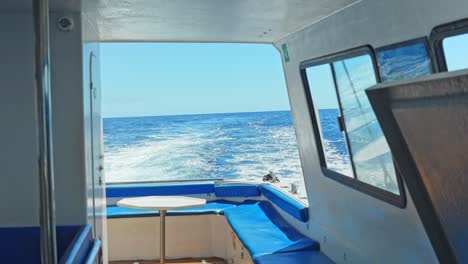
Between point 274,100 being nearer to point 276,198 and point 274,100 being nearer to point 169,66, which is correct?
point 169,66

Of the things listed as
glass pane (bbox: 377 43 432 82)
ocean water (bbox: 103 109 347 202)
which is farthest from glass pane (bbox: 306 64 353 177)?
ocean water (bbox: 103 109 347 202)

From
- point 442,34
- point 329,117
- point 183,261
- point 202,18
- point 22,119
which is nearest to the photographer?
point 442,34

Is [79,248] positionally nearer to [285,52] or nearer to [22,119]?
[22,119]

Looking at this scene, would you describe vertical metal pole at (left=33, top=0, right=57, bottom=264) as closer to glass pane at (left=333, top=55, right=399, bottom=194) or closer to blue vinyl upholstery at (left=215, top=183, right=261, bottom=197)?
glass pane at (left=333, top=55, right=399, bottom=194)

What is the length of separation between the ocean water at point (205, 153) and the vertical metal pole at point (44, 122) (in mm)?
7204

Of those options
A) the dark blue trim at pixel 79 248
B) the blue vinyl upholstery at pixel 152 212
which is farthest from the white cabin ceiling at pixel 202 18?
the blue vinyl upholstery at pixel 152 212

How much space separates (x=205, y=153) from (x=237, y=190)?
28.3 ft

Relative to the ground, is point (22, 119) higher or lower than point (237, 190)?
higher

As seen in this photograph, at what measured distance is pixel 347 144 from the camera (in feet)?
9.60

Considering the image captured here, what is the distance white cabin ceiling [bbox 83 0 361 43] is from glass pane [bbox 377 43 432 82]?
1.13ft

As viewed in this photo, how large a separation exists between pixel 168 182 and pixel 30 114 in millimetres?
2867

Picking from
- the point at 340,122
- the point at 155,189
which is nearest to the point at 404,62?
the point at 340,122

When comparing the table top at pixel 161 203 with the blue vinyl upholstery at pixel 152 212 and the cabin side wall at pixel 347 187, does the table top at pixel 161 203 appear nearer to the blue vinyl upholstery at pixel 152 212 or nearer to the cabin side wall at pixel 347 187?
the blue vinyl upholstery at pixel 152 212

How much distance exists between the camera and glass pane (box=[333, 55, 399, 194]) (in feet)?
7.77
